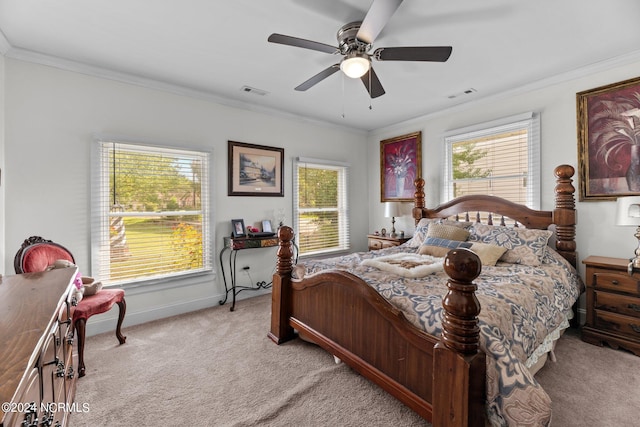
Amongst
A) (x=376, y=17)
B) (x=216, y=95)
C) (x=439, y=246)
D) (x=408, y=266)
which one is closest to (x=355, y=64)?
(x=376, y=17)

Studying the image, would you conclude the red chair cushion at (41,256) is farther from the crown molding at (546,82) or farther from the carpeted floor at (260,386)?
the crown molding at (546,82)

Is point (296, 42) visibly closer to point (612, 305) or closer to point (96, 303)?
point (96, 303)

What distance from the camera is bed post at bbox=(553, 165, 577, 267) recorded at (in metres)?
2.91

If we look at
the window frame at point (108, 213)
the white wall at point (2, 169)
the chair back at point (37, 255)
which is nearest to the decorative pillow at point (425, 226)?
the window frame at point (108, 213)

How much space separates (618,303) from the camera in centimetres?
250

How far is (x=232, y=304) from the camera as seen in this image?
3668mm

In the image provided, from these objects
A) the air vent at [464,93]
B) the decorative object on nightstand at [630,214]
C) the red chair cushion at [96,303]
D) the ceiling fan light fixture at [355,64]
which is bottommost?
the red chair cushion at [96,303]

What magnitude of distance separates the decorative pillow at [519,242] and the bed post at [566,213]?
0.22m

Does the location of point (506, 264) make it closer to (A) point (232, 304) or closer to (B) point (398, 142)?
(B) point (398, 142)

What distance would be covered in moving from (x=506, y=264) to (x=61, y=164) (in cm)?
427

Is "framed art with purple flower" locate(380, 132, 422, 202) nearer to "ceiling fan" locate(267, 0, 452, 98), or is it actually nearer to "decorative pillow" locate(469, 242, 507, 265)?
"decorative pillow" locate(469, 242, 507, 265)

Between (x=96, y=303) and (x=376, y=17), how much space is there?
9.46 ft

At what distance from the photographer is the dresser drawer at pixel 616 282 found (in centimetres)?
242

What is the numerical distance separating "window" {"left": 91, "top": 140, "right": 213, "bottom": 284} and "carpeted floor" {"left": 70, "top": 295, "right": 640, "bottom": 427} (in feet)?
2.53
